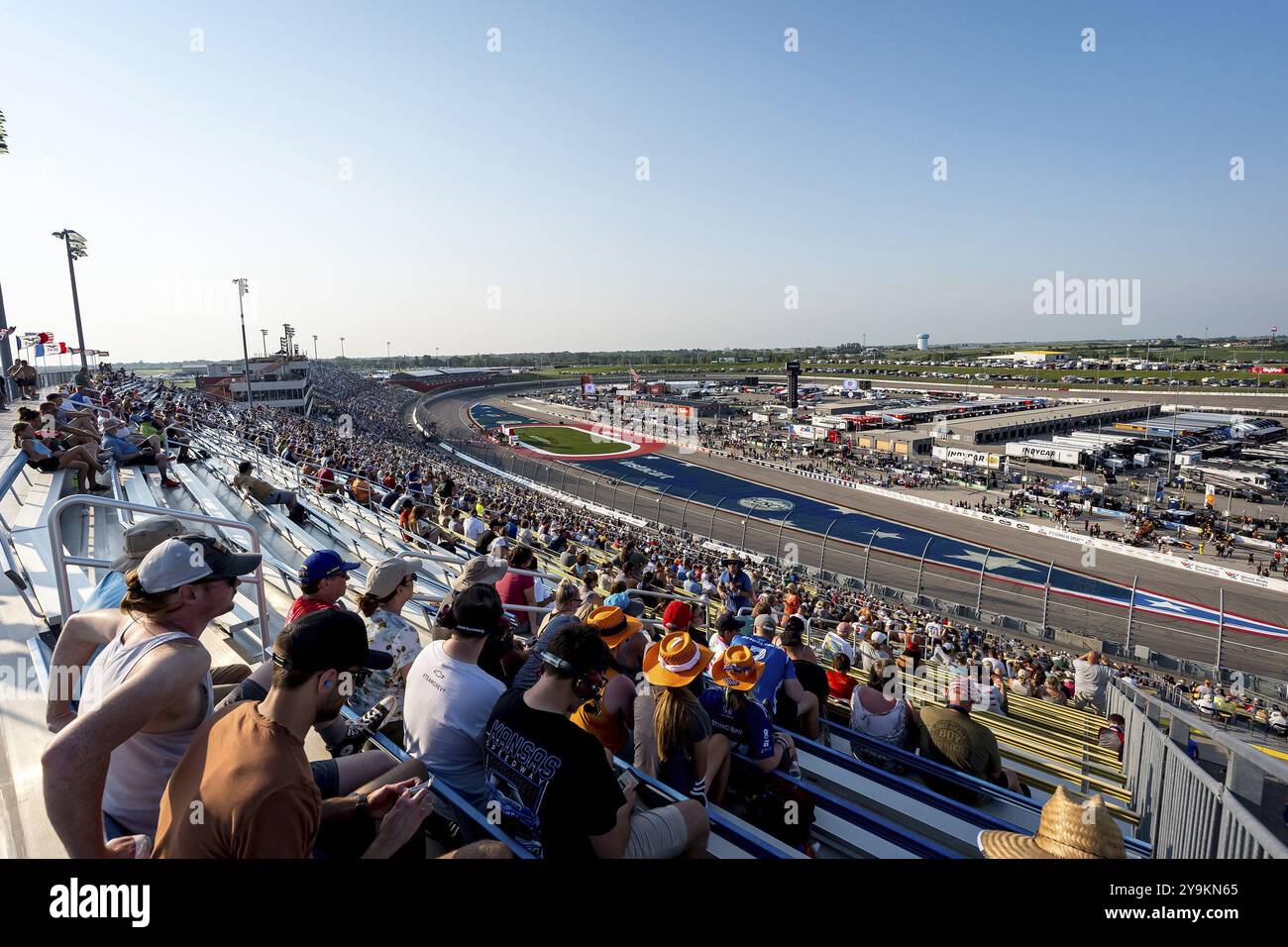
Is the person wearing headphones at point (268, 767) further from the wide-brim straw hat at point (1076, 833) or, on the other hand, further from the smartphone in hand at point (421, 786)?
the wide-brim straw hat at point (1076, 833)

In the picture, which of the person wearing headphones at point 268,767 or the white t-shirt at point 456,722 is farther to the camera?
the white t-shirt at point 456,722

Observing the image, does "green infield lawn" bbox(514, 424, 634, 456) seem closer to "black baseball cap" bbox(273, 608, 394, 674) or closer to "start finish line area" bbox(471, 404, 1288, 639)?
"start finish line area" bbox(471, 404, 1288, 639)

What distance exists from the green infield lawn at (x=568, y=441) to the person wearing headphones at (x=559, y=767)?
47.5 meters

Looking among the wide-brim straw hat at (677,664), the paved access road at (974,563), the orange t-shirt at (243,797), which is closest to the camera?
the orange t-shirt at (243,797)

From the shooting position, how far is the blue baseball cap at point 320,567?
3.31 m

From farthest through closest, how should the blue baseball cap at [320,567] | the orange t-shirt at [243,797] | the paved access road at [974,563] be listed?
the paved access road at [974,563] < the blue baseball cap at [320,567] < the orange t-shirt at [243,797]

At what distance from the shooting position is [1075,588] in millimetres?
22656

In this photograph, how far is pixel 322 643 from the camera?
1.90 metres

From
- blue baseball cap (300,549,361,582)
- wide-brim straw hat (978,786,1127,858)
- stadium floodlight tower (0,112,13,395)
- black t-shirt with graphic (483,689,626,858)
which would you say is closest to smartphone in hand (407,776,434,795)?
black t-shirt with graphic (483,689,626,858)

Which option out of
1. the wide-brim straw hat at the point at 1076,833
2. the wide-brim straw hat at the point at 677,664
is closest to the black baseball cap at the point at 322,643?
the wide-brim straw hat at the point at 677,664

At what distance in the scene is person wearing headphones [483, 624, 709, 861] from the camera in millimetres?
2135

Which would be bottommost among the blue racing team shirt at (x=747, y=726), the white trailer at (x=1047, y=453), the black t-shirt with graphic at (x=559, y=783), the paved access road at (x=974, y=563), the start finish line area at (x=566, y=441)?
the paved access road at (x=974, y=563)

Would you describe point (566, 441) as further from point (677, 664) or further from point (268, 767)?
point (268, 767)
